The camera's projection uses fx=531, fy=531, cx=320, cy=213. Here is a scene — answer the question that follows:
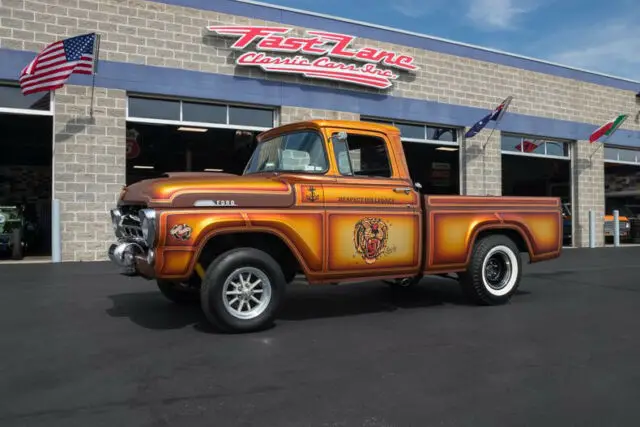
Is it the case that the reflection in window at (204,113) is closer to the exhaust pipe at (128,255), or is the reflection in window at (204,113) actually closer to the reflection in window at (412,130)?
the reflection in window at (412,130)

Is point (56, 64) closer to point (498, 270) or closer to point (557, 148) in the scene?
point (498, 270)

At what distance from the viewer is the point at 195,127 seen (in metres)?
14.2

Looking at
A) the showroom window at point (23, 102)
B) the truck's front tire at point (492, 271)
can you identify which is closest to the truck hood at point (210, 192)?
the truck's front tire at point (492, 271)

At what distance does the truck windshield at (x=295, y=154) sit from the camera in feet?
20.0

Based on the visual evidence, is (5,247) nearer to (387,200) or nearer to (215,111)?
(215,111)

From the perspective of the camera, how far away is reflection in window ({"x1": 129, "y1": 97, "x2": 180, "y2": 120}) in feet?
43.6

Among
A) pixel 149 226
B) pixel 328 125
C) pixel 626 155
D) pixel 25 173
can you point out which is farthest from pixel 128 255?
pixel 25 173

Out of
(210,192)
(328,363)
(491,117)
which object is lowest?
(328,363)

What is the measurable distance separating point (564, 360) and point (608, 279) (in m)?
6.48

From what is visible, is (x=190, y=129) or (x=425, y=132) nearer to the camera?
(x=190, y=129)

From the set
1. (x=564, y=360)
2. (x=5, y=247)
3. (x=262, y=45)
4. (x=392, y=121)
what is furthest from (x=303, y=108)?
(x=564, y=360)

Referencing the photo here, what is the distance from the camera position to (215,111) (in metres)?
14.2

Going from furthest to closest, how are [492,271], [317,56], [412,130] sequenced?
[412,130] < [317,56] < [492,271]

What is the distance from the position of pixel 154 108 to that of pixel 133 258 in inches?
347
